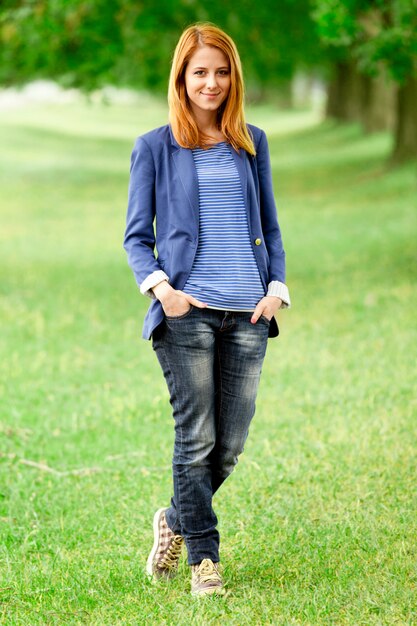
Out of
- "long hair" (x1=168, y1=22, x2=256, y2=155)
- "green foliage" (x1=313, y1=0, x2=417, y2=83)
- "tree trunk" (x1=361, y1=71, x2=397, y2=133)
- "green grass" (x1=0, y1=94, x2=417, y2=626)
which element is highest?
"green foliage" (x1=313, y1=0, x2=417, y2=83)

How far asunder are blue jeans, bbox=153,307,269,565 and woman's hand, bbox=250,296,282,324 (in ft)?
0.13

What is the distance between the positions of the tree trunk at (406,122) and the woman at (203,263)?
20.3m

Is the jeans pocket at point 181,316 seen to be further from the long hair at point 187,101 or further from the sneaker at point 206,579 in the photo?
the sneaker at point 206,579

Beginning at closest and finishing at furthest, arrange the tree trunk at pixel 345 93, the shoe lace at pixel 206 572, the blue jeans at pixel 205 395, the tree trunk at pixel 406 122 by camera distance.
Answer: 1. the blue jeans at pixel 205 395
2. the shoe lace at pixel 206 572
3. the tree trunk at pixel 406 122
4. the tree trunk at pixel 345 93

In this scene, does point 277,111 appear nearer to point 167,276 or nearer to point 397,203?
point 397,203

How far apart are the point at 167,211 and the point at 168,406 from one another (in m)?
3.59

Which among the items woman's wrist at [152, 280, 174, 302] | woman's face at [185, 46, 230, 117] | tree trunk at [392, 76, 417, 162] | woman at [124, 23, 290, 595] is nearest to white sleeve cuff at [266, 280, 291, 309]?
woman at [124, 23, 290, 595]

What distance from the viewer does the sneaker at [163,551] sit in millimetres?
4328

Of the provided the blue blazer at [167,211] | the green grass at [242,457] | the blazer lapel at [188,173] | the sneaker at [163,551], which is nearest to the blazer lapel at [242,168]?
the blue blazer at [167,211]

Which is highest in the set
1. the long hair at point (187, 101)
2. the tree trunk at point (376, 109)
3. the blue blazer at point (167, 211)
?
the long hair at point (187, 101)

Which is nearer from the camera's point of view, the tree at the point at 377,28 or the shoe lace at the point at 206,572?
the shoe lace at the point at 206,572

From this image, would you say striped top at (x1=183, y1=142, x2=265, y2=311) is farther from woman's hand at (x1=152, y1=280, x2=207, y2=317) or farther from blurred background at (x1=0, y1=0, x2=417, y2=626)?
blurred background at (x1=0, y1=0, x2=417, y2=626)

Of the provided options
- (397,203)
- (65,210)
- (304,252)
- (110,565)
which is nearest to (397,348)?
(110,565)

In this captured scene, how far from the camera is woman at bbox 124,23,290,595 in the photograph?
3924 millimetres
